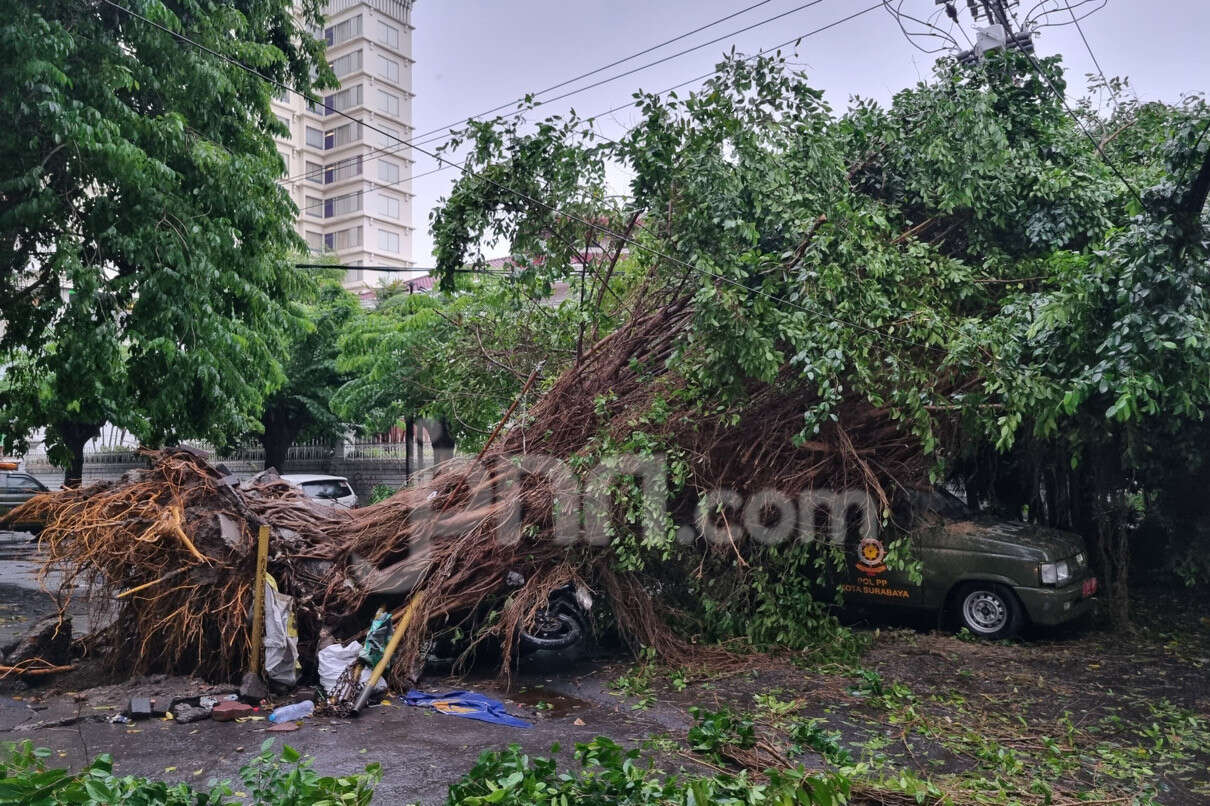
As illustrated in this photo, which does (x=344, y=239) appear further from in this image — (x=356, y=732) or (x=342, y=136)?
(x=356, y=732)

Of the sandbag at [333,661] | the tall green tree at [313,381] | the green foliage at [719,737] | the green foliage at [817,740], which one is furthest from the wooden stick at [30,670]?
the tall green tree at [313,381]

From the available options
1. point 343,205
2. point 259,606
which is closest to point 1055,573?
point 259,606

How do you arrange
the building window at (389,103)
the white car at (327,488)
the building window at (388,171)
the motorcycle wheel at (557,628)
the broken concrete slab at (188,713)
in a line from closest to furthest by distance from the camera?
the broken concrete slab at (188,713) < the motorcycle wheel at (557,628) < the white car at (327,488) < the building window at (389,103) < the building window at (388,171)

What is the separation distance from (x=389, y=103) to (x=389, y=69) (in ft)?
6.11

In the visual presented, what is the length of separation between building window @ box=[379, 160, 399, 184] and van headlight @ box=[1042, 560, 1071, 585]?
4931cm

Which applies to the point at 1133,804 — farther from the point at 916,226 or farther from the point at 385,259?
the point at 385,259

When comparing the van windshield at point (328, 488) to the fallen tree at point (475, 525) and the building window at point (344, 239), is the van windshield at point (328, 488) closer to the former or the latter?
the fallen tree at point (475, 525)

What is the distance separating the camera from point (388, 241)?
53.4m

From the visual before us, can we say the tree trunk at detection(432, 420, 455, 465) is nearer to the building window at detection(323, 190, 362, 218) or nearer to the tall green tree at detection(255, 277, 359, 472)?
the tall green tree at detection(255, 277, 359, 472)

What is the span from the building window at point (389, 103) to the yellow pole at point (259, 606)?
49.5 meters

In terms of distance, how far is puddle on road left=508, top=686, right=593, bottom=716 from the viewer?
7.06 m

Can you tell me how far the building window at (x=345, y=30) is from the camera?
51.5 metres

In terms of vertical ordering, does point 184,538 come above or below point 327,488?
below

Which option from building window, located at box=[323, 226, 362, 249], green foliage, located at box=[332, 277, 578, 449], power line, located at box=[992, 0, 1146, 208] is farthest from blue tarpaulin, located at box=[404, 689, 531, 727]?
building window, located at box=[323, 226, 362, 249]
